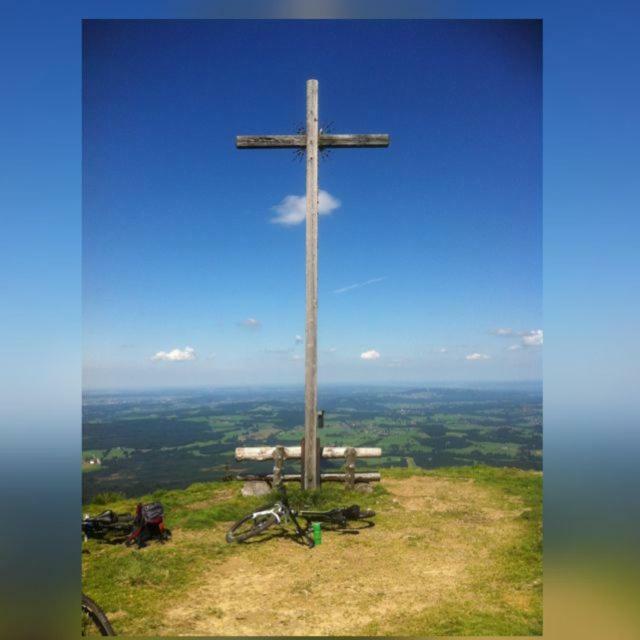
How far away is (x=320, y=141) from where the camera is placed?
24.7 ft

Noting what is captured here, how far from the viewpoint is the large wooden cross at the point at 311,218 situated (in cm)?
726

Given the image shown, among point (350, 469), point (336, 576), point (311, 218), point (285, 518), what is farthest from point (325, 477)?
point (311, 218)

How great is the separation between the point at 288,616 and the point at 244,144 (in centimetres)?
658

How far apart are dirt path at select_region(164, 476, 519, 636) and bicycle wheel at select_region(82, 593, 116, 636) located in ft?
1.85

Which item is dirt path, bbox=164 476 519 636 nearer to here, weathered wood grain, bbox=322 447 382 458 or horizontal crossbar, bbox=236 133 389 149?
weathered wood grain, bbox=322 447 382 458

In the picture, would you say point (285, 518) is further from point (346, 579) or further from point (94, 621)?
point (94, 621)

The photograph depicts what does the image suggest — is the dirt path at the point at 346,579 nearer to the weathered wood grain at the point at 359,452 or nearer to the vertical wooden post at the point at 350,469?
A: the vertical wooden post at the point at 350,469

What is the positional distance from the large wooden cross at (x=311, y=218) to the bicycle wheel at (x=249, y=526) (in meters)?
0.95

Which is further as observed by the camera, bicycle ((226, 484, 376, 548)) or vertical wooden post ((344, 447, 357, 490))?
vertical wooden post ((344, 447, 357, 490))

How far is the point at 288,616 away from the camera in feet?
15.9

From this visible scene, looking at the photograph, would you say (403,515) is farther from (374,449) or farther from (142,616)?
(142,616)

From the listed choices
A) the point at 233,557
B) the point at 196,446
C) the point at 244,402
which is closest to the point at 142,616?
the point at 233,557

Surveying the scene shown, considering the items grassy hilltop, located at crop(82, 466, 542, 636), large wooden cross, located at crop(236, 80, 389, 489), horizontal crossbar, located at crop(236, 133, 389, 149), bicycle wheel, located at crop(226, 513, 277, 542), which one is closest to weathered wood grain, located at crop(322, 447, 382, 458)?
large wooden cross, located at crop(236, 80, 389, 489)

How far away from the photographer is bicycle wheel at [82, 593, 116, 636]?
4637 mm
